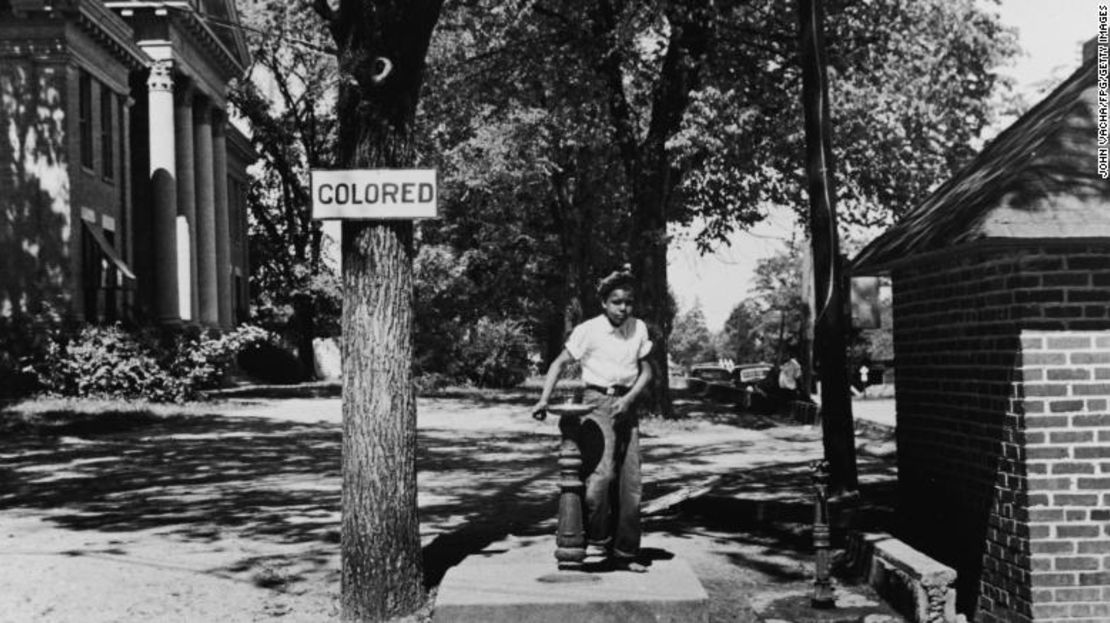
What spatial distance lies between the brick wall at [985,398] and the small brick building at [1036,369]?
0.04ft

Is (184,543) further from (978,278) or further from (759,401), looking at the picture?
(759,401)

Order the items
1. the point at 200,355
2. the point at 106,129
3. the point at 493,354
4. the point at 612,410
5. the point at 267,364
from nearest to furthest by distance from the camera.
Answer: the point at 612,410, the point at 200,355, the point at 106,129, the point at 493,354, the point at 267,364

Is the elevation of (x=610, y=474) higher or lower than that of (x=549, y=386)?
lower

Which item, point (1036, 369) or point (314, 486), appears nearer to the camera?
point (1036, 369)

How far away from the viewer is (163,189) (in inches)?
1464

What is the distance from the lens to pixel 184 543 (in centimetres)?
1033

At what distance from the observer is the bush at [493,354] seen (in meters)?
50.2

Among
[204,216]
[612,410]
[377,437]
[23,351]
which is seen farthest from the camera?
[204,216]

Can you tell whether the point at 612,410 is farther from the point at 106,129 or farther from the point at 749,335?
the point at 749,335

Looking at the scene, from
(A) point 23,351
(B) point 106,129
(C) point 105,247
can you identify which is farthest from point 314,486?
(B) point 106,129

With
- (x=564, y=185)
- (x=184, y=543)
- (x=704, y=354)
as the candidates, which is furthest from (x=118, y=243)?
(x=704, y=354)

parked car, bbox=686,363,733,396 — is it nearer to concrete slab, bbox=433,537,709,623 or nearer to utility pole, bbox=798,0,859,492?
utility pole, bbox=798,0,859,492

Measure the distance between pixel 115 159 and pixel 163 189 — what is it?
3269mm

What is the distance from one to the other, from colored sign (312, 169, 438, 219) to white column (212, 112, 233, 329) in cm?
3700
